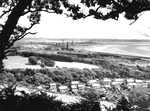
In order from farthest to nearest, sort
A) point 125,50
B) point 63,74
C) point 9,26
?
point 125,50, point 63,74, point 9,26

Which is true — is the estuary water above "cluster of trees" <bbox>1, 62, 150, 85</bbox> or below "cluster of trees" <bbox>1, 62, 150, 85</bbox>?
below

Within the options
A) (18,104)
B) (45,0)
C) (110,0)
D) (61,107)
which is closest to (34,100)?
(18,104)

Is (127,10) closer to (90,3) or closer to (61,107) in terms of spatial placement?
(90,3)

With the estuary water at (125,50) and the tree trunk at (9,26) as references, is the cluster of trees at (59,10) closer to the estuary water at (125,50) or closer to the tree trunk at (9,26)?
the tree trunk at (9,26)

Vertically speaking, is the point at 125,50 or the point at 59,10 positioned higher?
the point at 59,10

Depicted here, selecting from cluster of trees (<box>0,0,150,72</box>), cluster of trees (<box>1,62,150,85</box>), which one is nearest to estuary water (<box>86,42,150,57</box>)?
cluster of trees (<box>1,62,150,85</box>)

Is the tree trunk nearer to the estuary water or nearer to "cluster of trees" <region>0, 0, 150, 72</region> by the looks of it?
"cluster of trees" <region>0, 0, 150, 72</region>

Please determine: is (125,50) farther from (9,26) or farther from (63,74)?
(9,26)

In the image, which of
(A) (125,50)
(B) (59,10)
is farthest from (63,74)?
(A) (125,50)

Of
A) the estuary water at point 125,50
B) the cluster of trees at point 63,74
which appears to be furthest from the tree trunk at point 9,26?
the estuary water at point 125,50

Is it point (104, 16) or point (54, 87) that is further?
point (54, 87)

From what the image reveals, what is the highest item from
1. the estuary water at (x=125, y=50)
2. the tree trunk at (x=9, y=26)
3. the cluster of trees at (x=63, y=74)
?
the tree trunk at (x=9, y=26)
